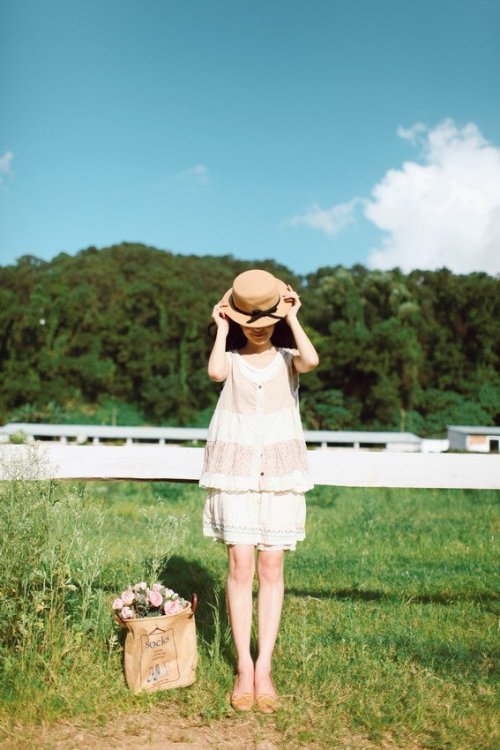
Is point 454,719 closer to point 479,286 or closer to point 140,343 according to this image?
point 140,343

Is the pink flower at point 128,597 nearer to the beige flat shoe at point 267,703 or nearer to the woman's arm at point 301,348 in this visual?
the beige flat shoe at point 267,703

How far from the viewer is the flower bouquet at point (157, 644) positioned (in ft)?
10.9

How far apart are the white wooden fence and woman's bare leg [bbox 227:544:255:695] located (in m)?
0.87

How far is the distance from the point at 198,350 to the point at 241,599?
4307 cm

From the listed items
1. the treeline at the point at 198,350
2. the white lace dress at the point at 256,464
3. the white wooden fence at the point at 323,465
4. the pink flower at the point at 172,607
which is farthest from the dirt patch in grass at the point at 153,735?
the treeline at the point at 198,350

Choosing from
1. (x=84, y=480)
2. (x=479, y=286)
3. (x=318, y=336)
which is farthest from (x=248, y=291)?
(x=479, y=286)

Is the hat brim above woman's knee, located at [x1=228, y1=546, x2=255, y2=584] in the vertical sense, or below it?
above

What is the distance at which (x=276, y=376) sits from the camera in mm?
3578

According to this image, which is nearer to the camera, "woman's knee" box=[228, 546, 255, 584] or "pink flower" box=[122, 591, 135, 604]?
"woman's knee" box=[228, 546, 255, 584]

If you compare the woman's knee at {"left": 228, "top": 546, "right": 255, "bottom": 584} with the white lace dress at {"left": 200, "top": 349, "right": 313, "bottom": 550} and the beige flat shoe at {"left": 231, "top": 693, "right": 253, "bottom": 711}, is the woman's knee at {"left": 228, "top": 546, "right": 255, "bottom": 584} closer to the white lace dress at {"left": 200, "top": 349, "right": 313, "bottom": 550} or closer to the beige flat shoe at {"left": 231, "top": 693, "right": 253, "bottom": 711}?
the white lace dress at {"left": 200, "top": 349, "right": 313, "bottom": 550}

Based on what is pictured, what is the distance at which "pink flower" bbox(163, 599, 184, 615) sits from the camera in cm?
348

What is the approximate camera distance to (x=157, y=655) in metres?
3.33

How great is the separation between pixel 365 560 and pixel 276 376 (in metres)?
2.74

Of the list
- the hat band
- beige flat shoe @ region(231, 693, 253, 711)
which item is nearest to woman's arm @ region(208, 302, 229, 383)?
the hat band
